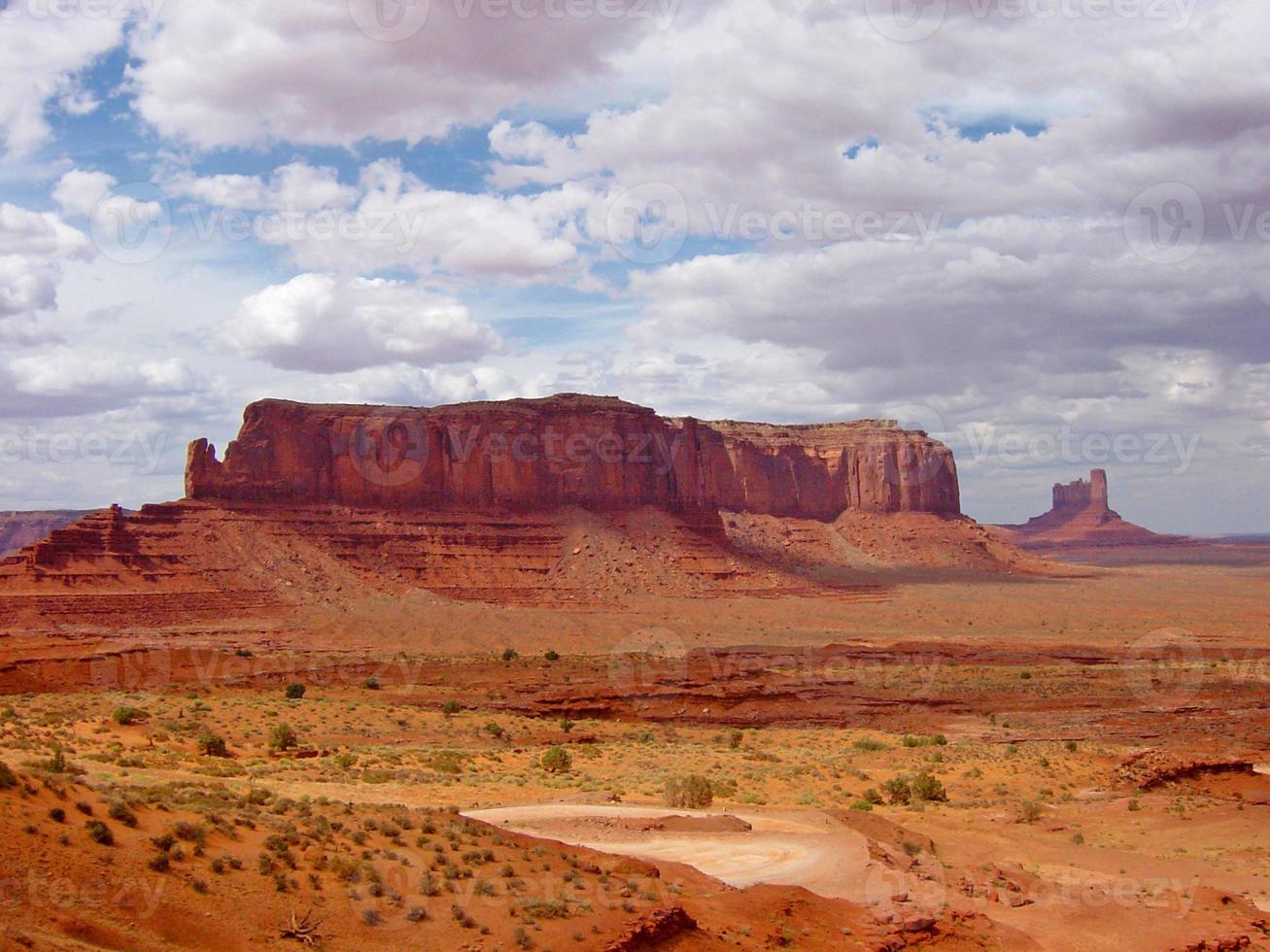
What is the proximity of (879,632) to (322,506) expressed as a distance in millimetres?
37618

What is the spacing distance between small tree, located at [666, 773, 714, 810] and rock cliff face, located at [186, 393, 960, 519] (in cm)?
6038

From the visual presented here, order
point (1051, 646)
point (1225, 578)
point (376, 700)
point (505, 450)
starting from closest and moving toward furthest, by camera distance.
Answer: point (376, 700) → point (1051, 646) → point (505, 450) → point (1225, 578)

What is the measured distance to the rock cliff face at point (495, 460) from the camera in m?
78.8

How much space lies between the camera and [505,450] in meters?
89.4

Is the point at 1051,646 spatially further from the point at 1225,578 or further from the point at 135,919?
the point at 1225,578

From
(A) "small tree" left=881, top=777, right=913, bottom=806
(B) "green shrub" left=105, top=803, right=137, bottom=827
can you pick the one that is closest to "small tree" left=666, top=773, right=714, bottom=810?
(A) "small tree" left=881, top=777, right=913, bottom=806

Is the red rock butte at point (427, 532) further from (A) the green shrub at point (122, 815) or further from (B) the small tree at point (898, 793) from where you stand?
(A) the green shrub at point (122, 815)

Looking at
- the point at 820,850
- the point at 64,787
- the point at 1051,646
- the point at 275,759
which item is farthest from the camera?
the point at 1051,646

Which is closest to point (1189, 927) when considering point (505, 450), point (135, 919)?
point (135, 919)

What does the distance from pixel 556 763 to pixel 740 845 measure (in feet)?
33.8

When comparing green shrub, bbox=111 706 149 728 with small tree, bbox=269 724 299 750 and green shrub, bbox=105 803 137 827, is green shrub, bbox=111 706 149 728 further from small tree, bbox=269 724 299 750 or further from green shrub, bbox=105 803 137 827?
green shrub, bbox=105 803 137 827

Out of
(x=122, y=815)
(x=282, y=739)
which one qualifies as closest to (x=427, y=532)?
(x=282, y=739)

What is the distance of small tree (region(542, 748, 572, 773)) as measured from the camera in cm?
2652

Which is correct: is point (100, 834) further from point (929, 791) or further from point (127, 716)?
point (127, 716)
